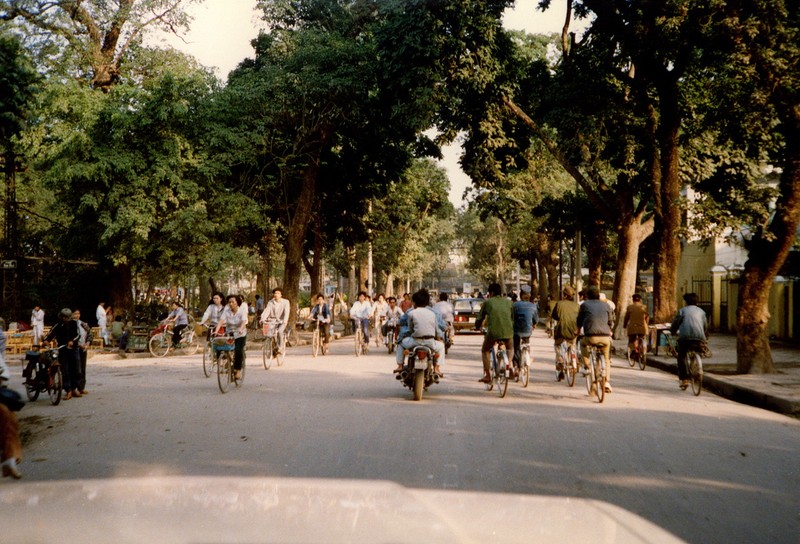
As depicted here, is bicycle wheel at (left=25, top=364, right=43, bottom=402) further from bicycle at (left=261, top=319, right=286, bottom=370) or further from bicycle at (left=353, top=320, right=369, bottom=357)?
bicycle at (left=353, top=320, right=369, bottom=357)

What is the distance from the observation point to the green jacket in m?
13.2

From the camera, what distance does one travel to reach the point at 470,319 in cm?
3681

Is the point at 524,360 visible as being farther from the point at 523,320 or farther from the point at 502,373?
the point at 502,373

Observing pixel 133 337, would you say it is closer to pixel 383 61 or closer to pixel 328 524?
pixel 383 61

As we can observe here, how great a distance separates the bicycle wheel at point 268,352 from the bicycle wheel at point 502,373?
6.99 m

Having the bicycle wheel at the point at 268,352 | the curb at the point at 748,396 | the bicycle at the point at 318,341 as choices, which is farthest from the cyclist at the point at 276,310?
the curb at the point at 748,396

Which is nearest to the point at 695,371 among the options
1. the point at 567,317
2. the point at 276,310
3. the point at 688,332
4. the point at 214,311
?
the point at 688,332

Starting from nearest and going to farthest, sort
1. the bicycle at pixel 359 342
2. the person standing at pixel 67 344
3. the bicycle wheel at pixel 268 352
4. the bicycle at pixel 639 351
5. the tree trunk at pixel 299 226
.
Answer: the person standing at pixel 67 344, the bicycle wheel at pixel 268 352, the bicycle at pixel 639 351, the bicycle at pixel 359 342, the tree trunk at pixel 299 226

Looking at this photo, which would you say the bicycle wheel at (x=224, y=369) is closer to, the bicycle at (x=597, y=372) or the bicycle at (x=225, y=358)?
the bicycle at (x=225, y=358)

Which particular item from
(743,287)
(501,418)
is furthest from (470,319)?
(501,418)

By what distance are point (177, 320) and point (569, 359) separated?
15365 millimetres

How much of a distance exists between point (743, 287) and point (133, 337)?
18.6 metres

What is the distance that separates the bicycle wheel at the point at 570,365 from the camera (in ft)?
47.3

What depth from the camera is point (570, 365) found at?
14500mm
